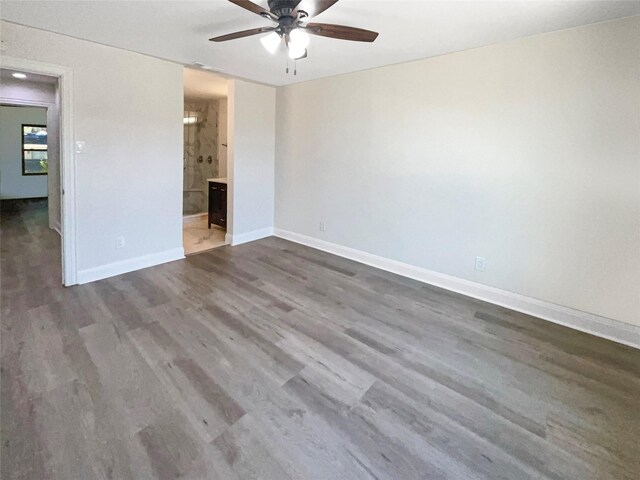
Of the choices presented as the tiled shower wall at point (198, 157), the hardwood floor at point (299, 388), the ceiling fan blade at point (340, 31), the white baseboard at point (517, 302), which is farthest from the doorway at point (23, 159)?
the ceiling fan blade at point (340, 31)

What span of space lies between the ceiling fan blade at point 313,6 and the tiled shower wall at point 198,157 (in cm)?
574

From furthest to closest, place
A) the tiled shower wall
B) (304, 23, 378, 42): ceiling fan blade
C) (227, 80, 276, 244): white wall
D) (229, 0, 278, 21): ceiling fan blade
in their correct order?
the tiled shower wall, (227, 80, 276, 244): white wall, (304, 23, 378, 42): ceiling fan blade, (229, 0, 278, 21): ceiling fan blade

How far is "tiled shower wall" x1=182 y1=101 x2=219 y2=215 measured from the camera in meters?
7.43

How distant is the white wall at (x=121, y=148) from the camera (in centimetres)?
324

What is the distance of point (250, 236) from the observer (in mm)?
5316

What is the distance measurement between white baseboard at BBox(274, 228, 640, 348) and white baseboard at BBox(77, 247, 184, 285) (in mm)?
2249

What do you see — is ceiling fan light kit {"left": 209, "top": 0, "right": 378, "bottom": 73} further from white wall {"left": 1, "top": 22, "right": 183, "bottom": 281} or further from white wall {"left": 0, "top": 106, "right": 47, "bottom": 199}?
white wall {"left": 0, "top": 106, "right": 47, "bottom": 199}

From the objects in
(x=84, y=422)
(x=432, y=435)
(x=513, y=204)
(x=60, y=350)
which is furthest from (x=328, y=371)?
(x=513, y=204)

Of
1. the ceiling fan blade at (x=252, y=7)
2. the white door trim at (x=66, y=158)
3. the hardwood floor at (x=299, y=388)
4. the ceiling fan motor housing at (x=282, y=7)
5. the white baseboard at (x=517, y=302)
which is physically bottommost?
the hardwood floor at (x=299, y=388)

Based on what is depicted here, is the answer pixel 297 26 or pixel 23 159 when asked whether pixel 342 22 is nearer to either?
pixel 297 26

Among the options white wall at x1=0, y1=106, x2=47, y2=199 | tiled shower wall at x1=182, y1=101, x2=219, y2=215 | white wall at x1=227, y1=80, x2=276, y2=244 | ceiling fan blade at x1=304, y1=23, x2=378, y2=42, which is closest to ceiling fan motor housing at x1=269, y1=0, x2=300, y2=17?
ceiling fan blade at x1=304, y1=23, x2=378, y2=42

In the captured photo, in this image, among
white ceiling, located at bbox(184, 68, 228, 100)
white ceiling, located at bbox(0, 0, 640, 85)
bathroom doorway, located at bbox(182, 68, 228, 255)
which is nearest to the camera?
white ceiling, located at bbox(0, 0, 640, 85)

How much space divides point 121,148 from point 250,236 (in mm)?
2204

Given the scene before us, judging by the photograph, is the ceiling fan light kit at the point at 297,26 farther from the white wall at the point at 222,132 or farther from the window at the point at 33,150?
the window at the point at 33,150
